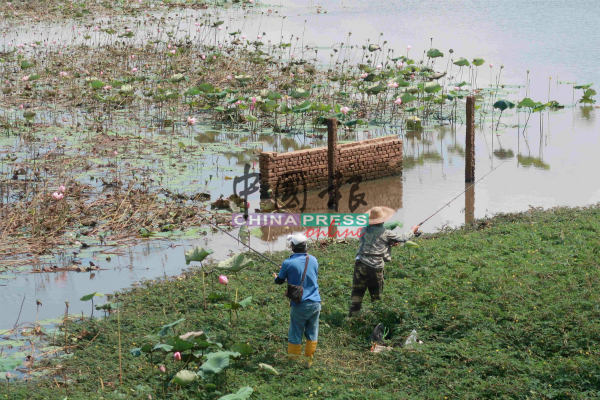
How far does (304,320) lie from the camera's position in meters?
6.59

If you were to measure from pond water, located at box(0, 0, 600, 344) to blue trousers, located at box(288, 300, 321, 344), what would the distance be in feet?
10.0

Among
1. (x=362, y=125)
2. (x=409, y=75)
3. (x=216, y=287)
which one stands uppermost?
(x=409, y=75)

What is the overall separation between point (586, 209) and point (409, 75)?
9.22 meters

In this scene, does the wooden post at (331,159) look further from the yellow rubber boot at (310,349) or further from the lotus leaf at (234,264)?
the yellow rubber boot at (310,349)

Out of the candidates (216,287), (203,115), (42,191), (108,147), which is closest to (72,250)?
(42,191)

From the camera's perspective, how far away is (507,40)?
28922mm

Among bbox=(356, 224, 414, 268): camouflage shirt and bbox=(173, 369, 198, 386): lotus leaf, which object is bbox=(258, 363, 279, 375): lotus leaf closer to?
bbox=(173, 369, 198, 386): lotus leaf

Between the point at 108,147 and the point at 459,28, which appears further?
the point at 459,28

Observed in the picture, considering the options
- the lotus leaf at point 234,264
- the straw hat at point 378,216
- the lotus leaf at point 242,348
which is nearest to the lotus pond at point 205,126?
the lotus leaf at point 234,264

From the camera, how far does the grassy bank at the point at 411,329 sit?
622 centimetres

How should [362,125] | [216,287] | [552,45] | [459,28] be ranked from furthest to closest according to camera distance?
[459,28]
[552,45]
[362,125]
[216,287]

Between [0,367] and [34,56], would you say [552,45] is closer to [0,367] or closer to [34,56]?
[34,56]

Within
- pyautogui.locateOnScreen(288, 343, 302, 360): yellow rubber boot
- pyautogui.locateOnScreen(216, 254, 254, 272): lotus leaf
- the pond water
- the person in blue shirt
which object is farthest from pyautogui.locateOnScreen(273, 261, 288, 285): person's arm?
the pond water

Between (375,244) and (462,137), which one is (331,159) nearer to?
(375,244)
